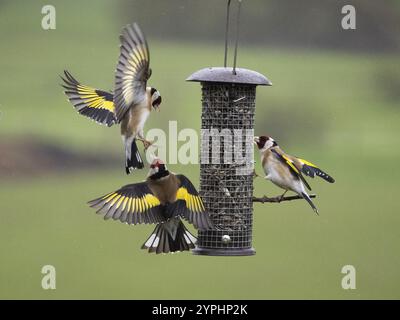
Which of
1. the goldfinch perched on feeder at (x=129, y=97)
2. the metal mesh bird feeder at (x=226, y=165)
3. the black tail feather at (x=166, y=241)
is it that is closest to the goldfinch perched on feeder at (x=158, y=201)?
the black tail feather at (x=166, y=241)

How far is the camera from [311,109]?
19.0 metres

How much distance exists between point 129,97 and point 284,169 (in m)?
1.31

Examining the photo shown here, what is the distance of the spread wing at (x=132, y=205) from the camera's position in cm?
786

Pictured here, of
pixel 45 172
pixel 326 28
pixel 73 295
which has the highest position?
pixel 326 28

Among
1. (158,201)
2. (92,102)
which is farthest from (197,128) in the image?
(158,201)

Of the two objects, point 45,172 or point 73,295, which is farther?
point 45,172

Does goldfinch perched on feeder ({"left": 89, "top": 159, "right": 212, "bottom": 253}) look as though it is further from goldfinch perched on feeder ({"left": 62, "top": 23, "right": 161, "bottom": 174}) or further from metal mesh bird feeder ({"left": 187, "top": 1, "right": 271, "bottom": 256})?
metal mesh bird feeder ({"left": 187, "top": 1, "right": 271, "bottom": 256})

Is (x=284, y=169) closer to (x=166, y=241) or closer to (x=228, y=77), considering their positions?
(x=228, y=77)

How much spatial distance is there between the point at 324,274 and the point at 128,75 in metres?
9.05

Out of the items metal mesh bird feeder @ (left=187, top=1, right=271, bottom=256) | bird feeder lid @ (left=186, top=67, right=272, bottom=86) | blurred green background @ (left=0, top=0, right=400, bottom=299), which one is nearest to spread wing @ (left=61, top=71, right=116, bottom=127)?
metal mesh bird feeder @ (left=187, top=1, right=271, bottom=256)

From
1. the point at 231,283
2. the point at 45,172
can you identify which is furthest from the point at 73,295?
the point at 45,172

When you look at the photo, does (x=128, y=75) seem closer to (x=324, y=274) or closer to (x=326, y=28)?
(x=324, y=274)

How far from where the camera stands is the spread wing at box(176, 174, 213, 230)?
802cm

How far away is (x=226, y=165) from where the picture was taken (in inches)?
342
